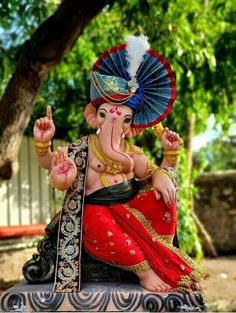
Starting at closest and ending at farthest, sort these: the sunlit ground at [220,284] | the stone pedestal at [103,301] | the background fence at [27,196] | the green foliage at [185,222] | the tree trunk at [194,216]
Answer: the stone pedestal at [103,301]
the sunlit ground at [220,284]
the background fence at [27,196]
the green foliage at [185,222]
the tree trunk at [194,216]

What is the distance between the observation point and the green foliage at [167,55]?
4.70 m

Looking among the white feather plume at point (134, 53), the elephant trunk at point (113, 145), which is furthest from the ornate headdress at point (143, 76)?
the elephant trunk at point (113, 145)

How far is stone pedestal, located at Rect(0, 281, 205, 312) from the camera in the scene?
1949mm

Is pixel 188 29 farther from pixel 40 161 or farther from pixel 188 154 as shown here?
pixel 40 161

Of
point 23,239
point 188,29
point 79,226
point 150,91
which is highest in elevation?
point 188,29

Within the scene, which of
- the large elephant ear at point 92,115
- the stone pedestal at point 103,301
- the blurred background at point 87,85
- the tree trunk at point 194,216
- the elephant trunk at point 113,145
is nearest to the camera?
the stone pedestal at point 103,301

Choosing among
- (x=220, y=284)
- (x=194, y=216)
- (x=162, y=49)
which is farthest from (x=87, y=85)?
(x=220, y=284)

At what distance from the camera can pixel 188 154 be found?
20.7 feet

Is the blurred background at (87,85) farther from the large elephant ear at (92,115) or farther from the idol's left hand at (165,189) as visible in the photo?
the idol's left hand at (165,189)

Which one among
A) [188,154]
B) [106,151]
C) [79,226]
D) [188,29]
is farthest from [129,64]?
[188,154]

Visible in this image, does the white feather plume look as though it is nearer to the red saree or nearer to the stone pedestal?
the red saree

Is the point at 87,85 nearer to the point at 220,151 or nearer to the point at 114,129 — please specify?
the point at 114,129

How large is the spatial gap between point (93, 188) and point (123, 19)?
3018 millimetres

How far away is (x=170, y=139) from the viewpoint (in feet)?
7.32
